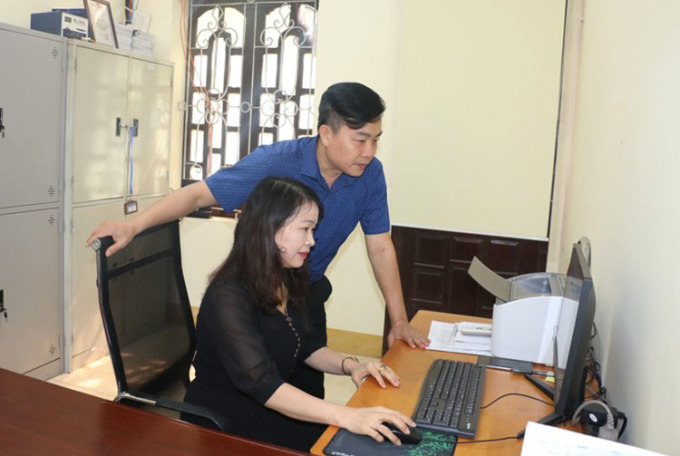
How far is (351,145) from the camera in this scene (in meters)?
2.00

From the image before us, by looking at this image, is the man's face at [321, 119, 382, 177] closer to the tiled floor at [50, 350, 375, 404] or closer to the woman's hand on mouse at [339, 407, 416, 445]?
the woman's hand on mouse at [339, 407, 416, 445]

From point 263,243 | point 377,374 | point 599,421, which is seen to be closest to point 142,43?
point 263,243

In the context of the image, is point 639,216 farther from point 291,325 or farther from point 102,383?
point 102,383

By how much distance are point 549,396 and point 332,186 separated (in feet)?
3.18

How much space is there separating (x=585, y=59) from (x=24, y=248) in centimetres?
287

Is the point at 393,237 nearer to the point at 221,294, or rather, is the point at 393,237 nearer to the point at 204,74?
the point at 204,74

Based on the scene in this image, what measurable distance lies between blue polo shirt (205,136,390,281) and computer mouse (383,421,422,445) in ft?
3.19

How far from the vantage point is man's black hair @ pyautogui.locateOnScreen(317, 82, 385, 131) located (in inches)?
77.5

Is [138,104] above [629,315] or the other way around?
above

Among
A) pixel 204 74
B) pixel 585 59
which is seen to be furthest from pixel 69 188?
pixel 585 59

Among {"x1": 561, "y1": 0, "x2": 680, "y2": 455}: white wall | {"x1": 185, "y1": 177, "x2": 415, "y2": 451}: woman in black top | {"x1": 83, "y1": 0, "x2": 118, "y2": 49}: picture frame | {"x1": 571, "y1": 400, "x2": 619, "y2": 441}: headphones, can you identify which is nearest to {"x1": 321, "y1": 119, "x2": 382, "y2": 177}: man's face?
{"x1": 185, "y1": 177, "x2": 415, "y2": 451}: woman in black top

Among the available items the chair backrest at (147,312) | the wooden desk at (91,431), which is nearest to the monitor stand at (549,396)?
the wooden desk at (91,431)

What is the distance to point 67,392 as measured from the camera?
135 cm

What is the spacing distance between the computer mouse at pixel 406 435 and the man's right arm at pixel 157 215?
80cm
